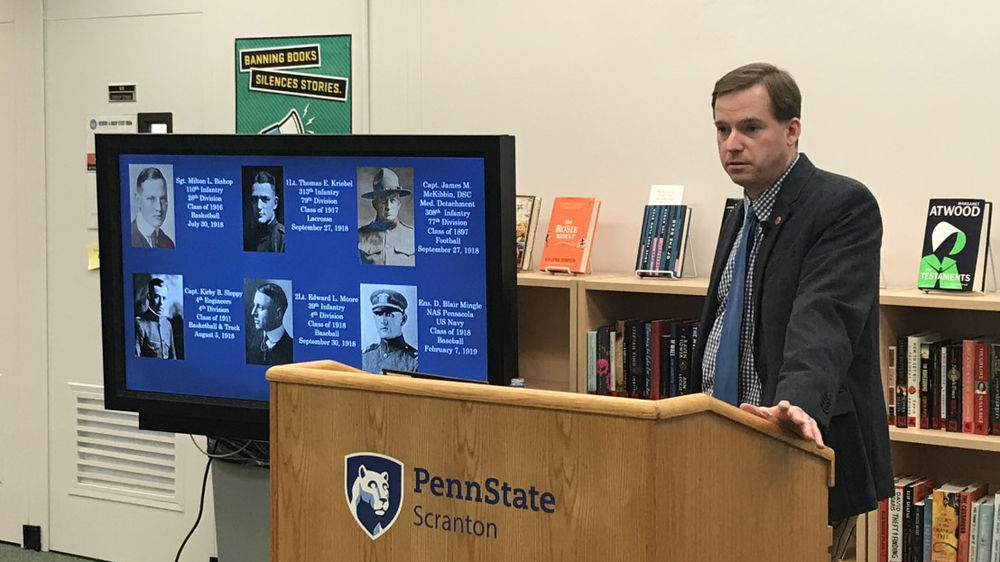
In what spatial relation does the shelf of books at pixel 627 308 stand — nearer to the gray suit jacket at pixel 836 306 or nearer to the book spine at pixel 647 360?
the book spine at pixel 647 360

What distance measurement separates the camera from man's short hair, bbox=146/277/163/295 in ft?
10.8

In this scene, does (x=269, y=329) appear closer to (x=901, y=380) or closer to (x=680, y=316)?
(x=680, y=316)

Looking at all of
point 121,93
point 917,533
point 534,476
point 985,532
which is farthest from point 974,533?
point 121,93

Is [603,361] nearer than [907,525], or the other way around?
[907,525]

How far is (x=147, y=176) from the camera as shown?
10.8 ft

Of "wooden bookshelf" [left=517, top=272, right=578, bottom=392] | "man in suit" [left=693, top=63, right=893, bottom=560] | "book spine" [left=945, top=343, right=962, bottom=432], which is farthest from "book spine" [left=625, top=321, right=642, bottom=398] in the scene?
"man in suit" [left=693, top=63, right=893, bottom=560]

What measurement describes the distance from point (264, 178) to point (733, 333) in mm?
1370

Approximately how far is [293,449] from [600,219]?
7.30ft

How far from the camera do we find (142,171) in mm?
3295

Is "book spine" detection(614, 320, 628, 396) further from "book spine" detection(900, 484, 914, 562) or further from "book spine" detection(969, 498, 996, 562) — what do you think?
"book spine" detection(969, 498, 996, 562)

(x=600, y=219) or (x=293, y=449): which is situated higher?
(x=600, y=219)

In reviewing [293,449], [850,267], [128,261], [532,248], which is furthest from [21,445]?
[850,267]

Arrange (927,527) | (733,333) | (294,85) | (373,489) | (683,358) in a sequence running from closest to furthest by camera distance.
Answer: (373,489)
(733,333)
(927,527)
(683,358)
(294,85)

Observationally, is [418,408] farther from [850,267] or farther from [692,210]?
[692,210]
